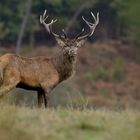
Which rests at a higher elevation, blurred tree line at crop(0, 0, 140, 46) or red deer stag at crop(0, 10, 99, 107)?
red deer stag at crop(0, 10, 99, 107)

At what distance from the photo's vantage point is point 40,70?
17656mm

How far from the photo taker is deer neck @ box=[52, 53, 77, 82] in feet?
59.2

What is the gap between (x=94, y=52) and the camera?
201 ft

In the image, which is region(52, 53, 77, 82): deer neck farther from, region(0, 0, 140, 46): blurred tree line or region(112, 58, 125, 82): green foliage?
region(112, 58, 125, 82): green foliage

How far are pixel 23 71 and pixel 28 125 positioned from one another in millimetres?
4898

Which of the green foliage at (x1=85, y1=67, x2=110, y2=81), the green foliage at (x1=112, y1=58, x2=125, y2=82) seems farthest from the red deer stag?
the green foliage at (x1=85, y1=67, x2=110, y2=81)

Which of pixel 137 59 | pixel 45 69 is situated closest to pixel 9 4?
pixel 137 59

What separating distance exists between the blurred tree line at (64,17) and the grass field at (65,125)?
4085 cm

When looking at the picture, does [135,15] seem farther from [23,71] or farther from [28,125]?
[28,125]

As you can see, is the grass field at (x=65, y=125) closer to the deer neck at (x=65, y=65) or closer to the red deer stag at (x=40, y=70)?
the red deer stag at (x=40, y=70)

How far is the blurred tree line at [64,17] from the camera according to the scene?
2277 inches

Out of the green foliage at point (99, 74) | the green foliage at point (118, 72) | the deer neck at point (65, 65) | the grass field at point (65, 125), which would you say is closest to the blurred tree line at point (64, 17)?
the green foliage at point (118, 72)

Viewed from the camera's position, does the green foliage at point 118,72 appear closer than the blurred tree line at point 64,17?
Yes

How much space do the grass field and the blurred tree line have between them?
40851mm
